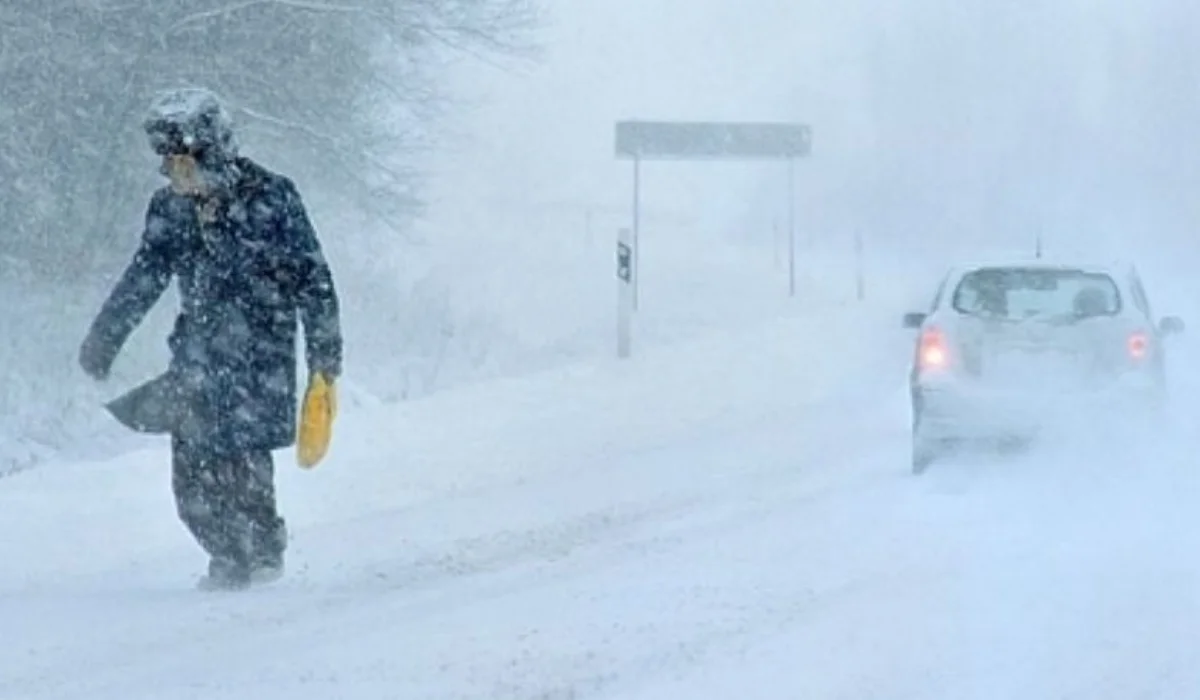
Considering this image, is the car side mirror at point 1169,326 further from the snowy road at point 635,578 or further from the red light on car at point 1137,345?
the snowy road at point 635,578

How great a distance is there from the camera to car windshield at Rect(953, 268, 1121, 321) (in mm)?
12195

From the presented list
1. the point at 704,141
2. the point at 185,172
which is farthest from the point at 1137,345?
the point at 704,141

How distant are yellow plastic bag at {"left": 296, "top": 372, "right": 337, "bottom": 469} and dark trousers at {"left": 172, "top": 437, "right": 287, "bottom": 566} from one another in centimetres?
19

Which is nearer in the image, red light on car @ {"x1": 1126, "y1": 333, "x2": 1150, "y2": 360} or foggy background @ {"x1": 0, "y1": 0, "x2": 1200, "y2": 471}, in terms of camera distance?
red light on car @ {"x1": 1126, "y1": 333, "x2": 1150, "y2": 360}

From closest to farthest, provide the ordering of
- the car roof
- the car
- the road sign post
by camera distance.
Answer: the car < the car roof < the road sign post

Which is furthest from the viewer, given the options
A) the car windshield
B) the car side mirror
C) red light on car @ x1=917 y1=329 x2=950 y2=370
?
the car side mirror

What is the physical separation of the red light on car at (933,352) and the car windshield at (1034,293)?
0.78ft

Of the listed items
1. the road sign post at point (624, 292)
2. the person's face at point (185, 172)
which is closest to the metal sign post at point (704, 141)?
the road sign post at point (624, 292)

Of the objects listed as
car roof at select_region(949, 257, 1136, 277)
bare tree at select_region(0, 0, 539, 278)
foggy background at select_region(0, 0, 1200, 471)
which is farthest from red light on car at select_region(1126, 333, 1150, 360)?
bare tree at select_region(0, 0, 539, 278)

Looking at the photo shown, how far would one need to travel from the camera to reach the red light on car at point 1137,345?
12.0 m

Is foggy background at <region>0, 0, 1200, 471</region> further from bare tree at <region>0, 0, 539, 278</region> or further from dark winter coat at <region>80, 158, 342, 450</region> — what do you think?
dark winter coat at <region>80, 158, 342, 450</region>

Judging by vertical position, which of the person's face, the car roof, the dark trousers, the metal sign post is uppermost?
the metal sign post

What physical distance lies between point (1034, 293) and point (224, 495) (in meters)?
6.38

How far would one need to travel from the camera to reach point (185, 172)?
7.52 m
